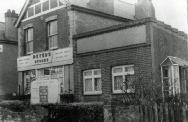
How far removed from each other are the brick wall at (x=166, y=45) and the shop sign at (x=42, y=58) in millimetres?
7936

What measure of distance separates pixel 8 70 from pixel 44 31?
26.9 feet

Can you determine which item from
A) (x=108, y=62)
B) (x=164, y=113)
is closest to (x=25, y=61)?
(x=108, y=62)

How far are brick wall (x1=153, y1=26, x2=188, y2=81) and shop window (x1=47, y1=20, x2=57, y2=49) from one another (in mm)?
7699

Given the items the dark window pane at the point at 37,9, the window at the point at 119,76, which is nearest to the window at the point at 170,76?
the window at the point at 119,76

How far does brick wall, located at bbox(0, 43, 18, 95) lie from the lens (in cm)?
2508

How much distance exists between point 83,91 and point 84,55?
7.05 feet

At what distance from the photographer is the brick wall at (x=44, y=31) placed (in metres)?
17.9

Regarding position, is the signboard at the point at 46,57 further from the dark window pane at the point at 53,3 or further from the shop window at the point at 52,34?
the dark window pane at the point at 53,3

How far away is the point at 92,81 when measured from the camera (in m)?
16.0

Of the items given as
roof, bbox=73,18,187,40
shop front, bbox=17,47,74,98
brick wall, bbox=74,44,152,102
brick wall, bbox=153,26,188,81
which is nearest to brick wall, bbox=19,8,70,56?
shop front, bbox=17,47,74,98

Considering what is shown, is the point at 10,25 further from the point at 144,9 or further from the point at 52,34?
the point at 144,9

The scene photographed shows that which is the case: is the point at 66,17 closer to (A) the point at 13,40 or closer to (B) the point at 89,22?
(B) the point at 89,22

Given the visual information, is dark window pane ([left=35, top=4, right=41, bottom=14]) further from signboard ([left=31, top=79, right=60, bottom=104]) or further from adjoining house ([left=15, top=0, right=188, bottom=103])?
signboard ([left=31, top=79, right=60, bottom=104])

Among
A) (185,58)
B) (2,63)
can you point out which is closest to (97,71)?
(185,58)
